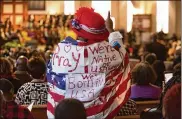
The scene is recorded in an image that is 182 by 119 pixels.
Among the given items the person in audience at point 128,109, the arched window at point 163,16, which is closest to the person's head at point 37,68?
the person in audience at point 128,109

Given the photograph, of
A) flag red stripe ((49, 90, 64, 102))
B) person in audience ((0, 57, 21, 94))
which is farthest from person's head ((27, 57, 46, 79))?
flag red stripe ((49, 90, 64, 102))

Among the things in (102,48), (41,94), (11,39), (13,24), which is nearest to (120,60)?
(102,48)

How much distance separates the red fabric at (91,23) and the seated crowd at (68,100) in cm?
52

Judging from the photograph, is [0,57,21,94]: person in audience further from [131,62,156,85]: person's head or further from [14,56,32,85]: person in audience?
[131,62,156,85]: person's head

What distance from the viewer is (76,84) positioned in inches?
138

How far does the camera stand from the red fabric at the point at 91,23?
11.5ft

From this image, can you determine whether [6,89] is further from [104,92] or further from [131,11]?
[131,11]

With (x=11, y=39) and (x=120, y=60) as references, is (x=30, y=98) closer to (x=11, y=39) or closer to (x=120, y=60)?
(x=120, y=60)

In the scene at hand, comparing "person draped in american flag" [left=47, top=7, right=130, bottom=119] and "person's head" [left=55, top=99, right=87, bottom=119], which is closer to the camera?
"person's head" [left=55, top=99, right=87, bottom=119]

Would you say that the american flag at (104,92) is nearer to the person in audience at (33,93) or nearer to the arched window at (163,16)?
the person in audience at (33,93)

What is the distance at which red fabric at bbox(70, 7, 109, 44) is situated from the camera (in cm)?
352

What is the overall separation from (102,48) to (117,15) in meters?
20.2

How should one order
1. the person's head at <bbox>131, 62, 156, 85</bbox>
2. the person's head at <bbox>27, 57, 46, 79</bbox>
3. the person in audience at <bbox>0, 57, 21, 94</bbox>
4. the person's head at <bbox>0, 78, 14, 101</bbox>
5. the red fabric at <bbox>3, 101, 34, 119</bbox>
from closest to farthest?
the red fabric at <bbox>3, 101, 34, 119</bbox>
the person's head at <bbox>0, 78, 14, 101</bbox>
the person's head at <bbox>131, 62, 156, 85</bbox>
the person's head at <bbox>27, 57, 46, 79</bbox>
the person in audience at <bbox>0, 57, 21, 94</bbox>

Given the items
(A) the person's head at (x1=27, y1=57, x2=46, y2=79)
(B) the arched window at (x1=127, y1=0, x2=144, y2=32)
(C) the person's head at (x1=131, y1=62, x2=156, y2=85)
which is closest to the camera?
(C) the person's head at (x1=131, y1=62, x2=156, y2=85)
